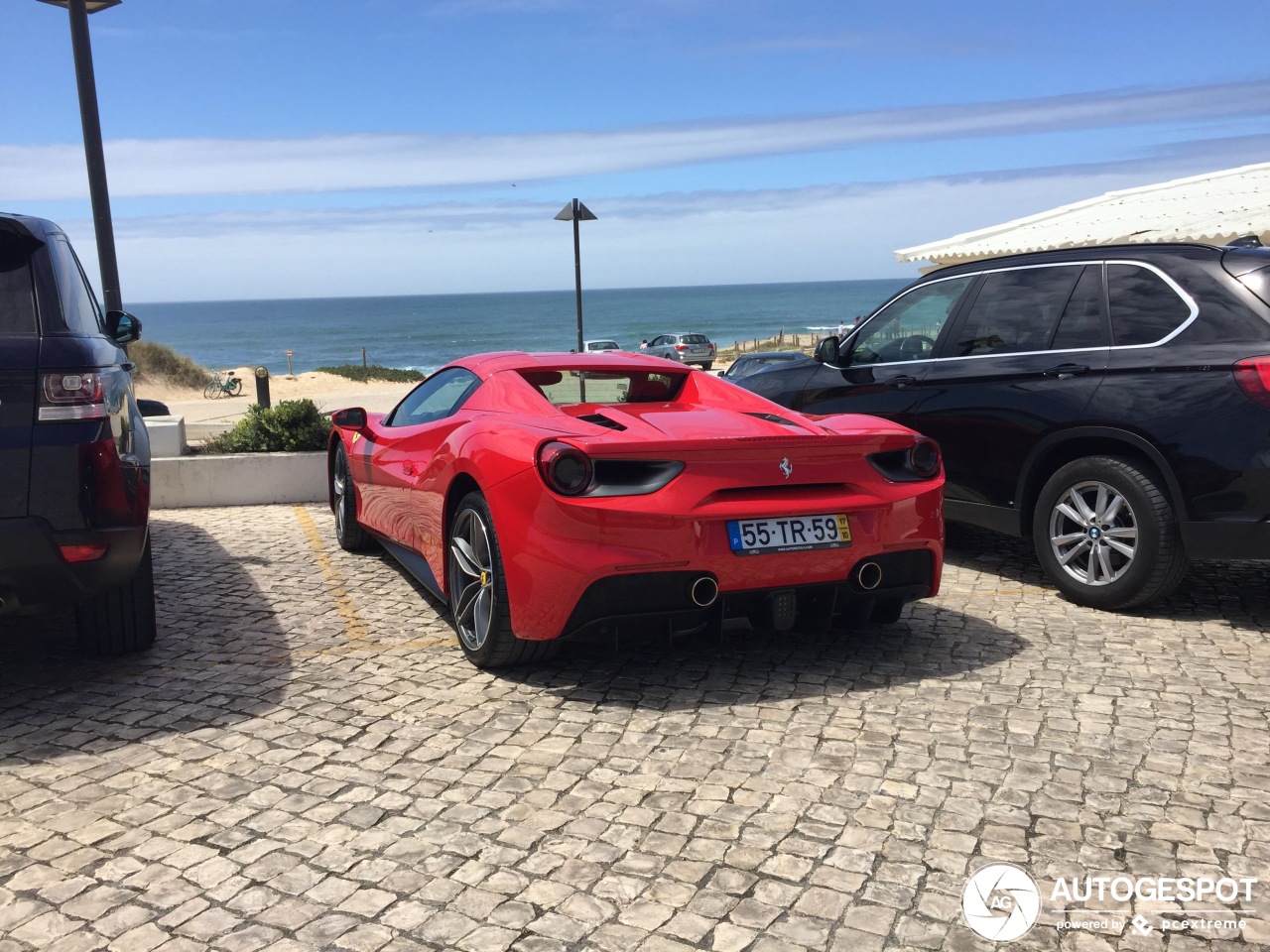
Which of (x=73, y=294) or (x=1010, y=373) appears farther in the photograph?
(x=1010, y=373)

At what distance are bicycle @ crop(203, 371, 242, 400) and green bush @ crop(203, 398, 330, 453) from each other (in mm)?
28323

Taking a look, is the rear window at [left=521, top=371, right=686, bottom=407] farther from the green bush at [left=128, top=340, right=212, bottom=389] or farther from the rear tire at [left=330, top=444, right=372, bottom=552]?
the green bush at [left=128, top=340, right=212, bottom=389]

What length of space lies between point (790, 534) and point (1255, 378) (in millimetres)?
2369

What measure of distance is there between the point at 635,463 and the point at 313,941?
2.07 m

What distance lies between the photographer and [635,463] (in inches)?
161

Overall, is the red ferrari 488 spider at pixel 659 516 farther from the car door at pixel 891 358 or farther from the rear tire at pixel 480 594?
the car door at pixel 891 358

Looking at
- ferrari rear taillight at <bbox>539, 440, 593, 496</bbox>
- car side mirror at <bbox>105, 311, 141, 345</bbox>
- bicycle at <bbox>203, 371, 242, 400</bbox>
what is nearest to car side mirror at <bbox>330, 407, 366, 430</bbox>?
car side mirror at <bbox>105, 311, 141, 345</bbox>

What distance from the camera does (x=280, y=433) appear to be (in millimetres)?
9859

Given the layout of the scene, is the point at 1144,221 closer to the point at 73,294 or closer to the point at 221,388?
the point at 73,294

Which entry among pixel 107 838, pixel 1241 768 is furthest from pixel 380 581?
pixel 1241 768

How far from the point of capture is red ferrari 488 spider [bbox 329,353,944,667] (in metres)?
4.01

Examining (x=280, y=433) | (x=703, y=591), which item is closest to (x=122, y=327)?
(x=703, y=591)

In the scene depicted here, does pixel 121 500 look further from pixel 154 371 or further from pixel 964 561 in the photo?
pixel 154 371

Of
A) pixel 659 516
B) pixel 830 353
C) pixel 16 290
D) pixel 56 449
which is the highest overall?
pixel 16 290
